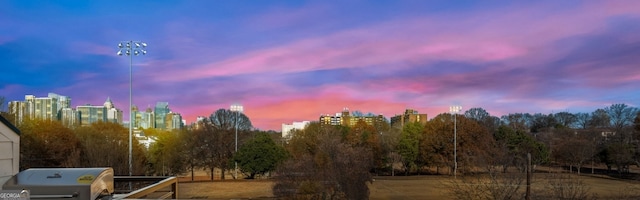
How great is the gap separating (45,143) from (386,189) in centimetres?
2808

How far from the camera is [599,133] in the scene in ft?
195

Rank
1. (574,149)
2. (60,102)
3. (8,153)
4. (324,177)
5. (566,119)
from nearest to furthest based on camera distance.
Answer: (8,153) → (324,177) → (574,149) → (60,102) → (566,119)

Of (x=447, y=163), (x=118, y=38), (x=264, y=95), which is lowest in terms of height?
(x=447, y=163)

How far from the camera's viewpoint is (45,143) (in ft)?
123

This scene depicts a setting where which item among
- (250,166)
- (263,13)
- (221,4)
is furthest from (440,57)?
(250,166)

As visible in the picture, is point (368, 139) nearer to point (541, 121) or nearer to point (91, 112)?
point (541, 121)

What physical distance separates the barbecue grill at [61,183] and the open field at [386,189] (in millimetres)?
24763

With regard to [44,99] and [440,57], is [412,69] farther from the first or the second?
[44,99]

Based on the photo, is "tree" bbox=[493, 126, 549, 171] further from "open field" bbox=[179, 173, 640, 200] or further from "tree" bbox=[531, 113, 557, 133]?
"tree" bbox=[531, 113, 557, 133]

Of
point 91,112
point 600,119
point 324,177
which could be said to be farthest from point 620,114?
point 91,112

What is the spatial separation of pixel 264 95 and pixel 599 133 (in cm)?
4492

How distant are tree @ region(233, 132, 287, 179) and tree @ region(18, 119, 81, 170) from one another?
47.8 ft

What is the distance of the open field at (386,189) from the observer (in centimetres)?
3297

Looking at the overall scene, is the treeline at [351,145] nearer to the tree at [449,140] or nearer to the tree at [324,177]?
the tree at [449,140]
